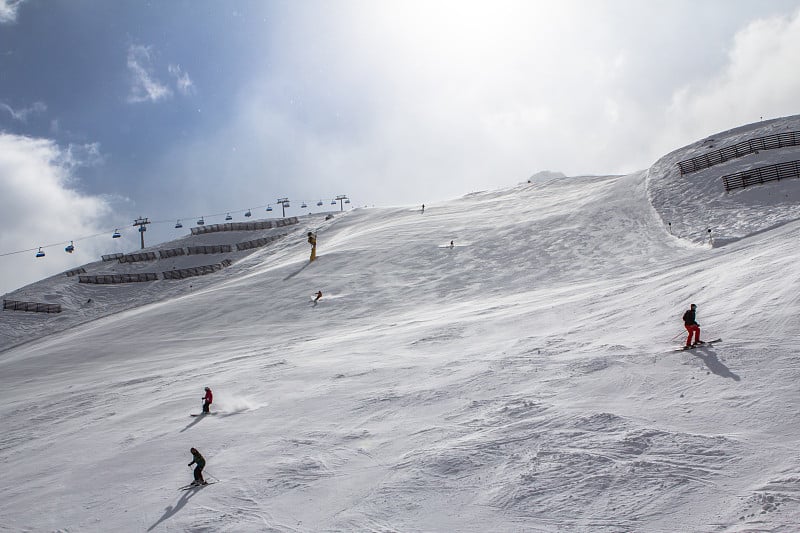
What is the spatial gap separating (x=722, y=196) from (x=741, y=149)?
8013 millimetres

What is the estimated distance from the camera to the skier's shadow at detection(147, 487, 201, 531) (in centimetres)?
985

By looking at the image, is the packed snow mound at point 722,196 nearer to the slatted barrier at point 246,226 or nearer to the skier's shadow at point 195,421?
the skier's shadow at point 195,421

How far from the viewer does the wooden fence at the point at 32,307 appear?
45969 mm

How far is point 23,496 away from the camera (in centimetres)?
1201

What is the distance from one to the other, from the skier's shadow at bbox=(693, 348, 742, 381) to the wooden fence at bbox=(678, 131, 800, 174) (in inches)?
1172

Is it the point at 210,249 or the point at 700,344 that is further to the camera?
the point at 210,249

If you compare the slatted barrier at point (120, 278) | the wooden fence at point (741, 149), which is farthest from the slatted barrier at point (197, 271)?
the wooden fence at point (741, 149)

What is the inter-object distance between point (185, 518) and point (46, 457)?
21.4 ft

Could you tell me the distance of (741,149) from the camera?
38.6 m

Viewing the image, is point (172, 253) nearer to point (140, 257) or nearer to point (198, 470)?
point (140, 257)

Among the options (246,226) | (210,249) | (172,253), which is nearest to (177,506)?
(210,249)

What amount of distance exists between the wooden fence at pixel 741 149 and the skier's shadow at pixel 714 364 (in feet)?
97.6

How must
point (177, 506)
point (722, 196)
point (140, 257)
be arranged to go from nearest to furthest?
point (177, 506)
point (722, 196)
point (140, 257)

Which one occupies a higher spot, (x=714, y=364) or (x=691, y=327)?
(x=691, y=327)
